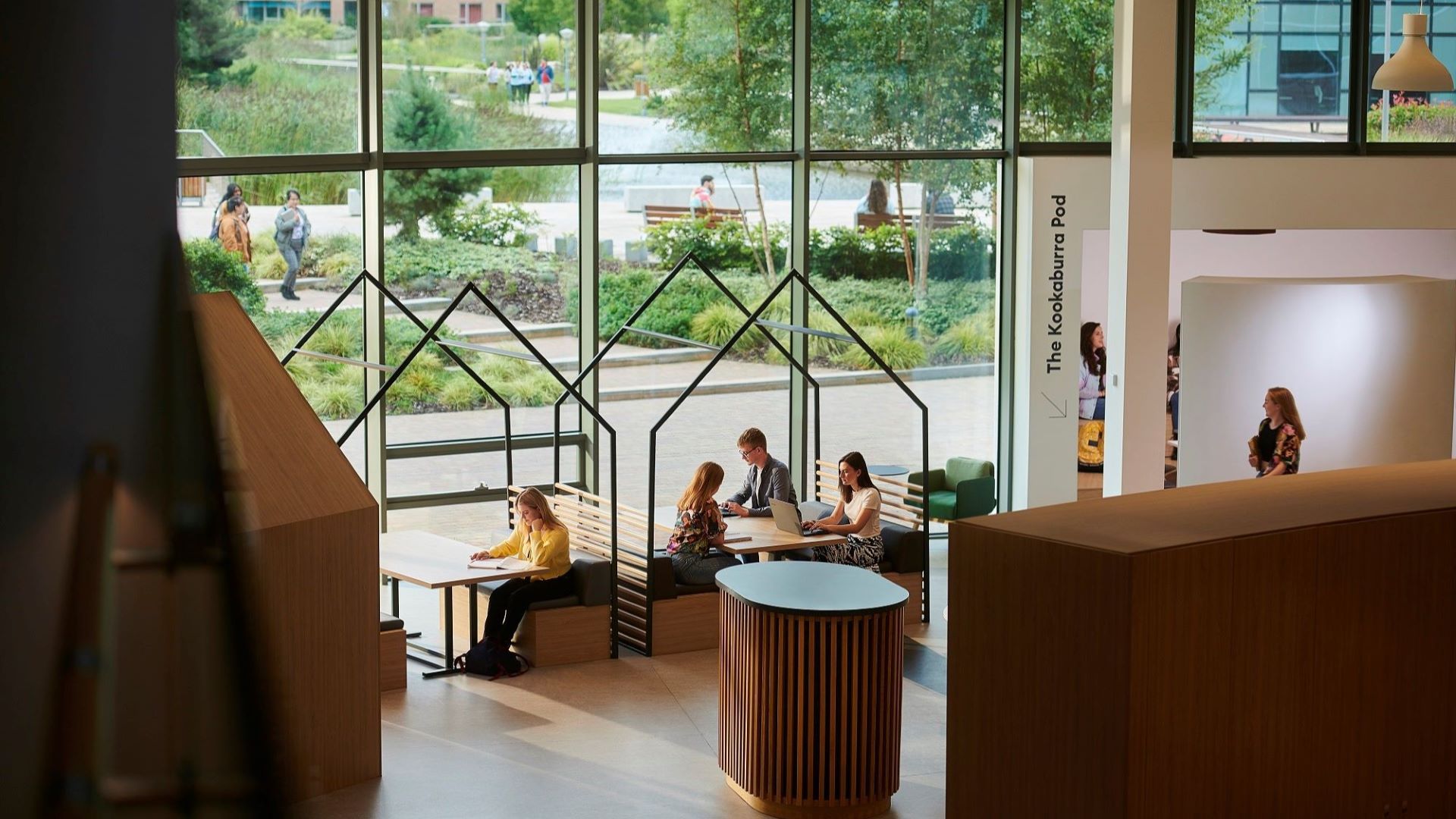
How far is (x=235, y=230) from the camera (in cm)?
905

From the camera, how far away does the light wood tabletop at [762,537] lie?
8.18 m

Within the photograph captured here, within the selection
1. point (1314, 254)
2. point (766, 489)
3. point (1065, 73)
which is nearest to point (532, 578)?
point (766, 489)

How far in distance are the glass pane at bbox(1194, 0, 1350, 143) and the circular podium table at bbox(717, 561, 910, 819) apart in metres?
6.78

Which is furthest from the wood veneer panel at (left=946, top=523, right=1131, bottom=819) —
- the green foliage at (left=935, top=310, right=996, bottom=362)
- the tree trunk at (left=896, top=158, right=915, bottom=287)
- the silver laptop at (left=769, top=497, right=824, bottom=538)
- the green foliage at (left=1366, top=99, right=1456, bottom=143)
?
the green foliage at (left=1366, top=99, right=1456, bottom=143)

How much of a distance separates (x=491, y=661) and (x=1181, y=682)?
4.65 meters

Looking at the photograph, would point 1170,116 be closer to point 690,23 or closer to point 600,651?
point 690,23

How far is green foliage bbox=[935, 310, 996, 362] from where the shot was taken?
11102 millimetres

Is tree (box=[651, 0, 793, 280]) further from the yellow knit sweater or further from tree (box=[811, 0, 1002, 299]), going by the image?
the yellow knit sweater

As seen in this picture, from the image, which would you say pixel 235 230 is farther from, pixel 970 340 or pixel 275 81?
pixel 970 340

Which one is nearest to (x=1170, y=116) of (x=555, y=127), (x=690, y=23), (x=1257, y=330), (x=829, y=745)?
(x=1257, y=330)

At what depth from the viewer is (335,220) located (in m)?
9.37

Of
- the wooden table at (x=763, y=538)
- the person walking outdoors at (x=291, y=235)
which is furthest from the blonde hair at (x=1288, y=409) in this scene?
the person walking outdoors at (x=291, y=235)

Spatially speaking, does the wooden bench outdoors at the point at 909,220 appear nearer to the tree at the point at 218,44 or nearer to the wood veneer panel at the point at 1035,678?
the tree at the point at 218,44

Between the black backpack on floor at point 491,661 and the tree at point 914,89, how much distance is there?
15.2 feet
